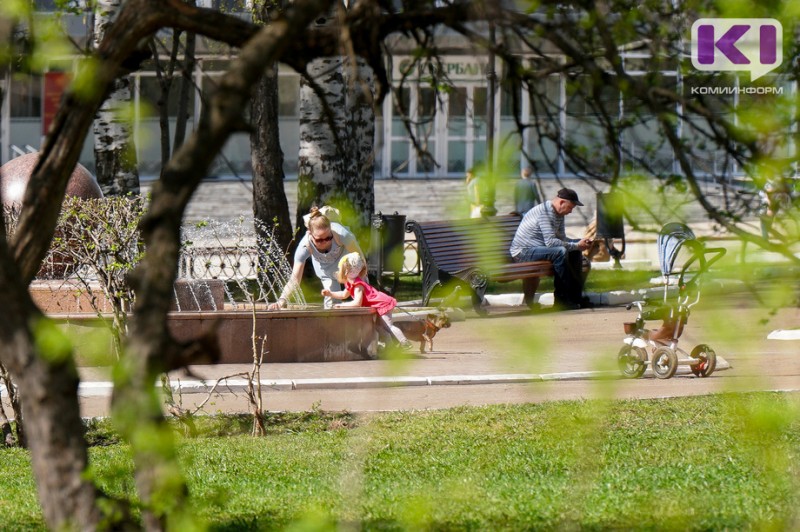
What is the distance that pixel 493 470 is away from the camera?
7684 millimetres

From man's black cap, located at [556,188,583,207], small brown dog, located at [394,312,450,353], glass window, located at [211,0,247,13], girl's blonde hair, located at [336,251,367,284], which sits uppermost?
glass window, located at [211,0,247,13]

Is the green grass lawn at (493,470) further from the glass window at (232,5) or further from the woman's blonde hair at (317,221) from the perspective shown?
the glass window at (232,5)

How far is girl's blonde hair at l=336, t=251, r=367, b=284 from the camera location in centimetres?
1316

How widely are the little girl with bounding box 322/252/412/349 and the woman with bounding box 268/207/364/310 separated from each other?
0.39 metres

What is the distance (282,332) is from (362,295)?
91cm

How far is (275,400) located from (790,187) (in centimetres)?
724

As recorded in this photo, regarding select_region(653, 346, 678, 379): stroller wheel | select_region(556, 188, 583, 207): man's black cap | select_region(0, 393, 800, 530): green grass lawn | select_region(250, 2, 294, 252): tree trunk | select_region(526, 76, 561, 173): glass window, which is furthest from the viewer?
select_region(250, 2, 294, 252): tree trunk

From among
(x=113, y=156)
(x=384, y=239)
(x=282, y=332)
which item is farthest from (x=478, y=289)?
(x=113, y=156)

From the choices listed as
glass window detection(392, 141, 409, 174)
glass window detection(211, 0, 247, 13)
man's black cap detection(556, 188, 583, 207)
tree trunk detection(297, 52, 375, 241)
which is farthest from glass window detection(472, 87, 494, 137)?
glass window detection(392, 141, 409, 174)

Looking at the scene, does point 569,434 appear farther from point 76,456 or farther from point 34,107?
point 34,107

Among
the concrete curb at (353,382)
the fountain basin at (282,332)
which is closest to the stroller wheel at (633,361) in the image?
the concrete curb at (353,382)

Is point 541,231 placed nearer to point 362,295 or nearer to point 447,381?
point 362,295

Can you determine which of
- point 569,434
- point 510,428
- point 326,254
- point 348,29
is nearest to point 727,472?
point 569,434

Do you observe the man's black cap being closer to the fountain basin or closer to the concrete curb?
the concrete curb
